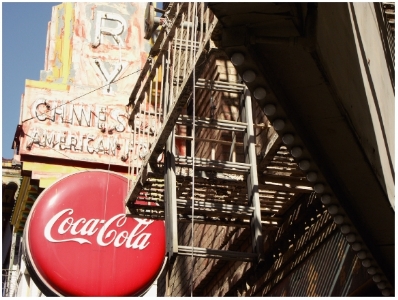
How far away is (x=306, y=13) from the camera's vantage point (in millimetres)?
6754

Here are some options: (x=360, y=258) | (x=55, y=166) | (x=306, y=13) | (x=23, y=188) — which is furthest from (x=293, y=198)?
(x=23, y=188)

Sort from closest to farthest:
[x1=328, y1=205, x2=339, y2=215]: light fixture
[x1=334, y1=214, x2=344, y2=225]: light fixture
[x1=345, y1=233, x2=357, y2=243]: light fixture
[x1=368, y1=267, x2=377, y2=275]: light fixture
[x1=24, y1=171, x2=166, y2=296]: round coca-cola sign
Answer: [x1=328, y1=205, x2=339, y2=215]: light fixture → [x1=334, y1=214, x2=344, y2=225]: light fixture → [x1=345, y1=233, x2=357, y2=243]: light fixture → [x1=368, y1=267, x2=377, y2=275]: light fixture → [x1=24, y1=171, x2=166, y2=296]: round coca-cola sign

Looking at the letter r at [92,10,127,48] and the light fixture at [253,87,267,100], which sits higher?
the letter r at [92,10,127,48]

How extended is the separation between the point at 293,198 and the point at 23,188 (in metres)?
9.55

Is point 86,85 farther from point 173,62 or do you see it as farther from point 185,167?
point 173,62

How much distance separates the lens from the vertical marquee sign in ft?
53.7

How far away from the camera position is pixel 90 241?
13836mm

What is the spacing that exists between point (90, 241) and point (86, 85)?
4.19 meters

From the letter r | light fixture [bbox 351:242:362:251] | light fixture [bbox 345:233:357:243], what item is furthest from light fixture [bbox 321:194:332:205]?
the letter r

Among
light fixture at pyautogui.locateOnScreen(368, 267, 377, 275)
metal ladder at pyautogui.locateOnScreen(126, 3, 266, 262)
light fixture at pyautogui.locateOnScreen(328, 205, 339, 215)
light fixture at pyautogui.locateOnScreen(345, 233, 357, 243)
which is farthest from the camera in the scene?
metal ladder at pyautogui.locateOnScreen(126, 3, 266, 262)

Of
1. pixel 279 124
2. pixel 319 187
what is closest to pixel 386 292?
pixel 319 187

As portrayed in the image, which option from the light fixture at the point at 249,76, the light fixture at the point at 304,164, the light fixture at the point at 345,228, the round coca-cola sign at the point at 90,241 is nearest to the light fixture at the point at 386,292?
the light fixture at the point at 345,228

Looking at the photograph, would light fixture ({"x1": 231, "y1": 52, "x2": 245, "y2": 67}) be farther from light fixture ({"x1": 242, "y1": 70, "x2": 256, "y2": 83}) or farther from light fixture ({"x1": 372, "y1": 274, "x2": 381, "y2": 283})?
light fixture ({"x1": 372, "y1": 274, "x2": 381, "y2": 283})

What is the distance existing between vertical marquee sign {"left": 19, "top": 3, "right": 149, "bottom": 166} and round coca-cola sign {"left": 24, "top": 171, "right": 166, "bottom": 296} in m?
2.12
